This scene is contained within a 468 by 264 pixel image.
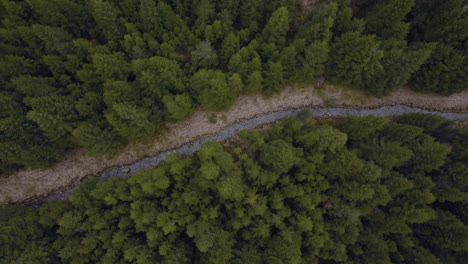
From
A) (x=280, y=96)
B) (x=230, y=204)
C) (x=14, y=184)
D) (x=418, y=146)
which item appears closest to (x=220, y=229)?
(x=230, y=204)

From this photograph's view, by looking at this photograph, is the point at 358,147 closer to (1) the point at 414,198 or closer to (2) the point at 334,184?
(2) the point at 334,184

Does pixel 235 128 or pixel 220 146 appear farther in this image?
pixel 235 128

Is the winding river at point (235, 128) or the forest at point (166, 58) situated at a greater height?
the forest at point (166, 58)

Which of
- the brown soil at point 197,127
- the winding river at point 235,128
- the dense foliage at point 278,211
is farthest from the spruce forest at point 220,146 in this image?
the winding river at point 235,128

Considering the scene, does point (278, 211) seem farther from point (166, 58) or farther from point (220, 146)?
point (166, 58)

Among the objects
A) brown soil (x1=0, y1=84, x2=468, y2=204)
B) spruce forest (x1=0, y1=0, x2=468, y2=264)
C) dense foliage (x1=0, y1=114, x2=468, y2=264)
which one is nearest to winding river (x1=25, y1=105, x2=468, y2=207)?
brown soil (x1=0, y1=84, x2=468, y2=204)

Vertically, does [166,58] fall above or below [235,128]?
above

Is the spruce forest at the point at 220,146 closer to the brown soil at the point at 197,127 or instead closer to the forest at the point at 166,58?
the forest at the point at 166,58

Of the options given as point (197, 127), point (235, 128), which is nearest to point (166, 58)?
point (197, 127)
